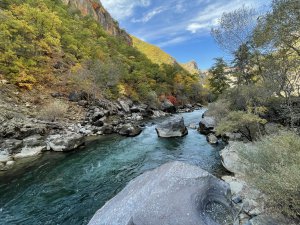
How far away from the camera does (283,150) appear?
6020 mm

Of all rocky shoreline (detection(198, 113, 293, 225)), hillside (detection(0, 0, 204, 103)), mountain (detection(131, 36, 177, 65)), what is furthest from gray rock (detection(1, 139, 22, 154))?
mountain (detection(131, 36, 177, 65))

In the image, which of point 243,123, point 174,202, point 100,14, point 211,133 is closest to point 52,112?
point 211,133

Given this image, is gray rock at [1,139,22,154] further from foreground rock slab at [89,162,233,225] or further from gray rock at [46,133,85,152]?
foreground rock slab at [89,162,233,225]

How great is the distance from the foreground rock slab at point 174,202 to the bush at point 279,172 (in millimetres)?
1115

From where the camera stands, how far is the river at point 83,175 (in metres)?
7.22

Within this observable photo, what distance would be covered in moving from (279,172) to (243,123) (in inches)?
336

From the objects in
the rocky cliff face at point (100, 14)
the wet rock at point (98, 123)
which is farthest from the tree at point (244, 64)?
the rocky cliff face at point (100, 14)

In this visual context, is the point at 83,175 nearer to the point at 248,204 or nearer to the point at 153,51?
the point at 248,204

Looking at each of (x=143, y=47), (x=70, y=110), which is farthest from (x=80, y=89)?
(x=143, y=47)

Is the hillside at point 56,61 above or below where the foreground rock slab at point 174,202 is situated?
above

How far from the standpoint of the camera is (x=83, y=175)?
A: 10.5 metres

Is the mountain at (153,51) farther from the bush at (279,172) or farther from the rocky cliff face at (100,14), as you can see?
the bush at (279,172)

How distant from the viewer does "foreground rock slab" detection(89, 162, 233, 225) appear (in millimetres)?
4164

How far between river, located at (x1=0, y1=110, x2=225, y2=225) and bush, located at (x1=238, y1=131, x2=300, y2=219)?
3.74m
